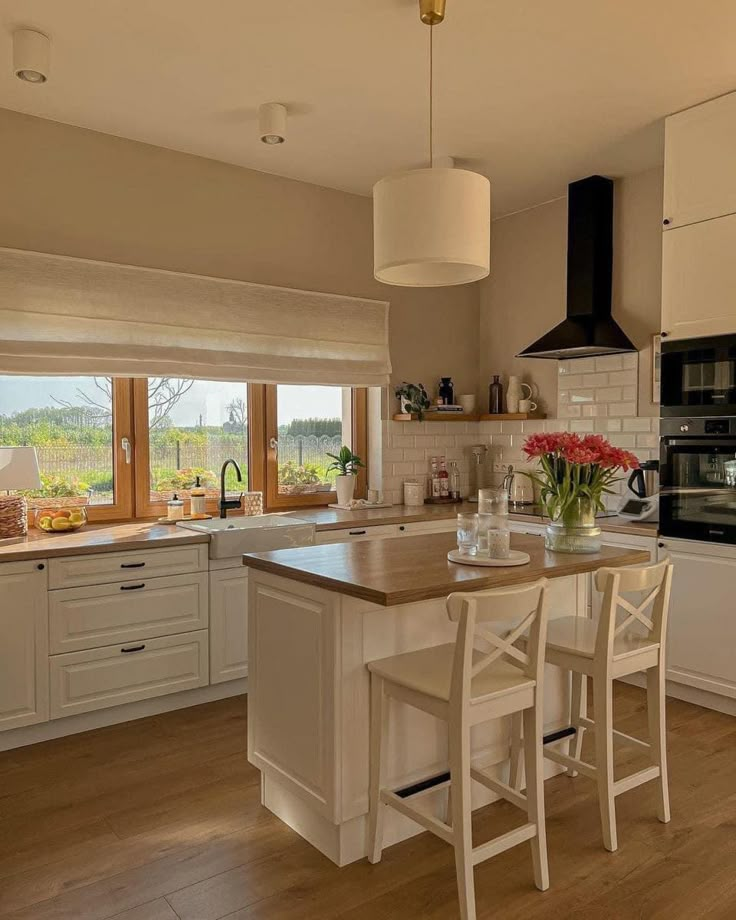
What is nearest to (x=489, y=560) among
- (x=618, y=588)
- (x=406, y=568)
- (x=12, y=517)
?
(x=406, y=568)

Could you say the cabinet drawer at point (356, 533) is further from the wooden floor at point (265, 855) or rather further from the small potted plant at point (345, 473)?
the wooden floor at point (265, 855)

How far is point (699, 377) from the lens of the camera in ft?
11.8

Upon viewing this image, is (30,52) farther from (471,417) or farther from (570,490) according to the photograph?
(471,417)

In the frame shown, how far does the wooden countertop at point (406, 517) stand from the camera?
3959mm

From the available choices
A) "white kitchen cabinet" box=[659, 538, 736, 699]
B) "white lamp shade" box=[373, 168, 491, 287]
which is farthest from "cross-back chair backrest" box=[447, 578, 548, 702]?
"white kitchen cabinet" box=[659, 538, 736, 699]

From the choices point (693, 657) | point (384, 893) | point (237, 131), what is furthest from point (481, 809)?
point (237, 131)

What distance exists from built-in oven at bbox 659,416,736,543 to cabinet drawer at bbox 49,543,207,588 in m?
2.35

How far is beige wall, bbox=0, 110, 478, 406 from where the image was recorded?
364cm


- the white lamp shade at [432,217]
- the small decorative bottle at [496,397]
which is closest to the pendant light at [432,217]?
the white lamp shade at [432,217]

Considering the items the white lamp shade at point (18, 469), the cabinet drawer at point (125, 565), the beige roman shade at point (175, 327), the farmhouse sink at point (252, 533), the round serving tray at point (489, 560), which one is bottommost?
the cabinet drawer at point (125, 565)

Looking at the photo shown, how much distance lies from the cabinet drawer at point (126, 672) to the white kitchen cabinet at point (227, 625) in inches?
2.4

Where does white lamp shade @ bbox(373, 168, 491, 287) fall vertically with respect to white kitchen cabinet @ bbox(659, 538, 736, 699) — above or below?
above

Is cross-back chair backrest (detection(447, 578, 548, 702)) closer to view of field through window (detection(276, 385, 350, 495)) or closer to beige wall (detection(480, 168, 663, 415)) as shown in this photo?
beige wall (detection(480, 168, 663, 415))

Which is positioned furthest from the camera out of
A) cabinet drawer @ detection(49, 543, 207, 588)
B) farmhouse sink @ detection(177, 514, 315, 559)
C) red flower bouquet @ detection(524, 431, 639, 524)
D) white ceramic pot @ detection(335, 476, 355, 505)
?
white ceramic pot @ detection(335, 476, 355, 505)
